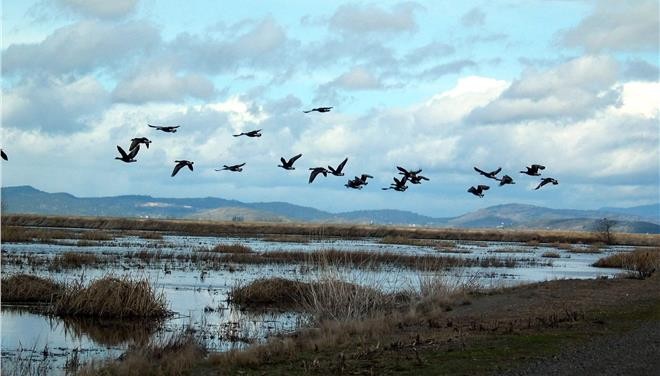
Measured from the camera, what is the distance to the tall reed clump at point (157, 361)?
1554cm

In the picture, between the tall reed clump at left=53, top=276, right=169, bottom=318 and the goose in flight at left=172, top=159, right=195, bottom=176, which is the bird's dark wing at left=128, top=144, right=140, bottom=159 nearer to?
the goose in flight at left=172, top=159, right=195, bottom=176

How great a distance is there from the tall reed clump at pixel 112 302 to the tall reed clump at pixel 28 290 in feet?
7.73

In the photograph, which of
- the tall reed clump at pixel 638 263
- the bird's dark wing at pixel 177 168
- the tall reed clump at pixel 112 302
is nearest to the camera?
the bird's dark wing at pixel 177 168

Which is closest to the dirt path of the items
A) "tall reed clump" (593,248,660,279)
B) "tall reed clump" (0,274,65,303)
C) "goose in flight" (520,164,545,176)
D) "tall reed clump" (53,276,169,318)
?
"goose in flight" (520,164,545,176)

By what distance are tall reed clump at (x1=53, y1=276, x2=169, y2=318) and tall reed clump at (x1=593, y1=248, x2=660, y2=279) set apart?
21411 millimetres

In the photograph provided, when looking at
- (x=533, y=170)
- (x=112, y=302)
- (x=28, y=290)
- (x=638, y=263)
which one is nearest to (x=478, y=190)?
(x=533, y=170)

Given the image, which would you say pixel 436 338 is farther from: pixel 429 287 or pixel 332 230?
pixel 332 230

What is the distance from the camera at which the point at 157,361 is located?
16922mm

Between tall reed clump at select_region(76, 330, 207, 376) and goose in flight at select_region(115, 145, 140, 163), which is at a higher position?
goose in flight at select_region(115, 145, 140, 163)

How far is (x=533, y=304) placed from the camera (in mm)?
25359

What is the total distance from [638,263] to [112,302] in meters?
29.6

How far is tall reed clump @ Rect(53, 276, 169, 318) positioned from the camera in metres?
25.1

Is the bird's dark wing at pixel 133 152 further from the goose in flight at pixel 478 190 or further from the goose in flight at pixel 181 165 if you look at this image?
the goose in flight at pixel 478 190

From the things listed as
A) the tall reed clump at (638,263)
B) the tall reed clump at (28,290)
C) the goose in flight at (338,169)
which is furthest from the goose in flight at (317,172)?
the tall reed clump at (638,263)
